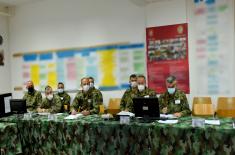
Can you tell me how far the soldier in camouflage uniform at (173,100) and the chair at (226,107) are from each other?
849 mm

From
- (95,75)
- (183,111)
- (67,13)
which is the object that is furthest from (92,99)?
(67,13)

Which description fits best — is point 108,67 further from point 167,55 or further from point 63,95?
point 167,55

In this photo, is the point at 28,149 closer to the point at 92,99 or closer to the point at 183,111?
the point at 92,99

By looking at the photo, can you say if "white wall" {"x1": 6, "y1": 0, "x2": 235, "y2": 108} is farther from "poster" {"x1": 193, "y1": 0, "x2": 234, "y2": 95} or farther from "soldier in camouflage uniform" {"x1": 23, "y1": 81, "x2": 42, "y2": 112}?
"soldier in camouflage uniform" {"x1": 23, "y1": 81, "x2": 42, "y2": 112}

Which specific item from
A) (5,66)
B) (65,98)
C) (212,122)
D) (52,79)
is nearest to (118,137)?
(212,122)

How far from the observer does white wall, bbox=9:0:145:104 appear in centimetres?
573

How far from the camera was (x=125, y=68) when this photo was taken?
19.1ft

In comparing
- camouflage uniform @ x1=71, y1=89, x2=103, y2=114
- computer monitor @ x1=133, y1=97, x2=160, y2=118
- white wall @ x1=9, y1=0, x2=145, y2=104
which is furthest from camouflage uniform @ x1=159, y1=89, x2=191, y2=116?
white wall @ x1=9, y1=0, x2=145, y2=104

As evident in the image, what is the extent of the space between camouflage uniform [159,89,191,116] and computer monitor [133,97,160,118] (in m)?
0.75

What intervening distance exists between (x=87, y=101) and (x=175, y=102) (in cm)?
168

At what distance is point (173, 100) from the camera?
4.36m

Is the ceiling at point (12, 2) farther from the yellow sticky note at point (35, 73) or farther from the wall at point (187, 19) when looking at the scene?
the wall at point (187, 19)

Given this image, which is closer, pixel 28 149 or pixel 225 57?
pixel 28 149

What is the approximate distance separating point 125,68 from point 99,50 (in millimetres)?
734
